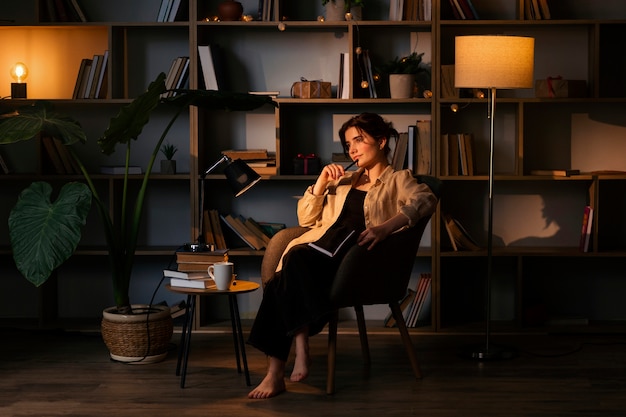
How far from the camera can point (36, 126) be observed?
4391 mm

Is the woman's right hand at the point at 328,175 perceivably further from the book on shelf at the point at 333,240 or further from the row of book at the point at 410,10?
the row of book at the point at 410,10

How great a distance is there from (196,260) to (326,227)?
67 centimetres

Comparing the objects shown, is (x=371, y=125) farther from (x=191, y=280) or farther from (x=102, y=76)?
(x=102, y=76)

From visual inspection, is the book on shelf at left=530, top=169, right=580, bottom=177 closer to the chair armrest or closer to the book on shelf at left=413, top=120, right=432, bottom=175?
the book on shelf at left=413, top=120, right=432, bottom=175

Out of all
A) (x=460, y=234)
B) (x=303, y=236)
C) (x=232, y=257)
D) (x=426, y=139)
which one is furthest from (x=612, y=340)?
(x=232, y=257)

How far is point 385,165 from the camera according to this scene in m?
4.52

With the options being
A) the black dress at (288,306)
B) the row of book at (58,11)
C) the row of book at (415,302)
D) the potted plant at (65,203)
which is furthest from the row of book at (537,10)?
the row of book at (58,11)

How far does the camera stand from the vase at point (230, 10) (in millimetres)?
5316

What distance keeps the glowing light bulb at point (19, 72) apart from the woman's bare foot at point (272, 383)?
257 cm

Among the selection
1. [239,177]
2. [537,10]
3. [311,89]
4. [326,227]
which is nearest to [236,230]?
[311,89]

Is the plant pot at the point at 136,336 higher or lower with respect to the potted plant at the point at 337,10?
lower

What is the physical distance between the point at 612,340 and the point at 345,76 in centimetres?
210

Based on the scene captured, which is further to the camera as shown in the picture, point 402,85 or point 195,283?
point 402,85

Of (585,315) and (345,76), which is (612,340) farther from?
(345,76)
